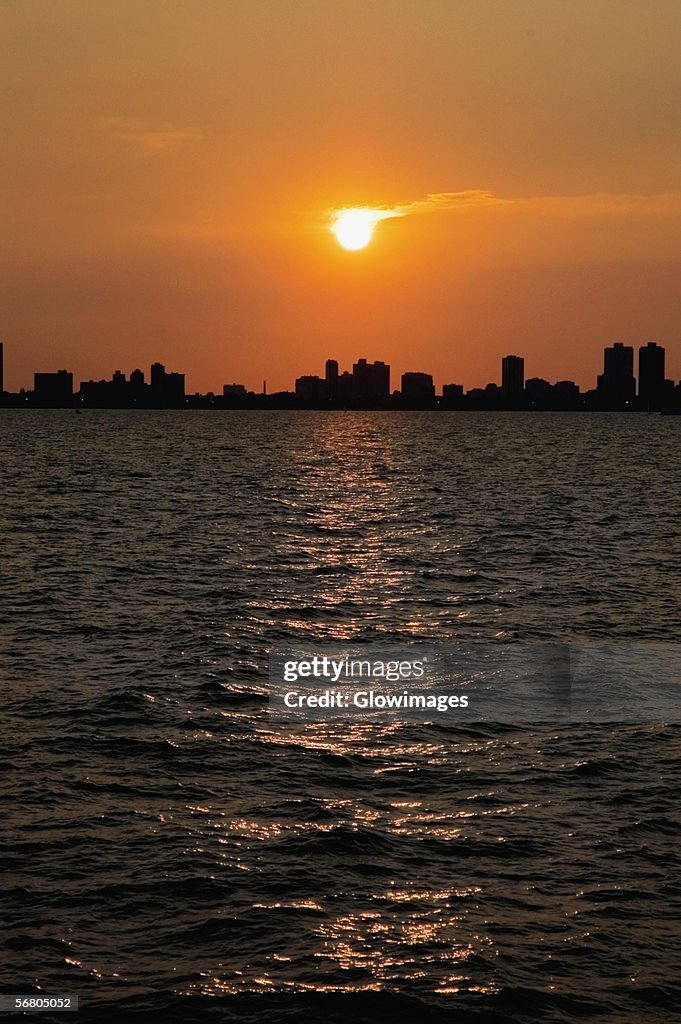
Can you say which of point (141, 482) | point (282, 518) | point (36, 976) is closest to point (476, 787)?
point (36, 976)

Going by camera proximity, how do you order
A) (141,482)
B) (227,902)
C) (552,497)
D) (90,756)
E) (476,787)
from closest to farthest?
(227,902) < (476,787) < (90,756) < (552,497) < (141,482)

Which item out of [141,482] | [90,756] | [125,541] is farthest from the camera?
[141,482]

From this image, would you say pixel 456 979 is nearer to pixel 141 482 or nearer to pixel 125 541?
pixel 125 541

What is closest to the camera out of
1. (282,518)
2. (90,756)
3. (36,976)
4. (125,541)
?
(36,976)

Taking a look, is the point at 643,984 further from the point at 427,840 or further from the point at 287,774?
the point at 287,774

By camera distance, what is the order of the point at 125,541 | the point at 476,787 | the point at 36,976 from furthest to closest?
1. the point at 125,541
2. the point at 476,787
3. the point at 36,976

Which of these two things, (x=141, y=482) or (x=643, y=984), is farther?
(x=141, y=482)

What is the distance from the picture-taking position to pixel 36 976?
52.9ft

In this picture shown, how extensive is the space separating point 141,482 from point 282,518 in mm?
40047

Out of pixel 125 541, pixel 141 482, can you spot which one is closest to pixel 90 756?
pixel 125 541

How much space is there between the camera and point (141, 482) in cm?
11962

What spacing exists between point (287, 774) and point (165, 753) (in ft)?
9.76

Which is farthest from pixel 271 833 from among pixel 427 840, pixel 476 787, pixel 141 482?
pixel 141 482

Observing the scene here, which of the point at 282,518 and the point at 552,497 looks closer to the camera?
the point at 282,518
